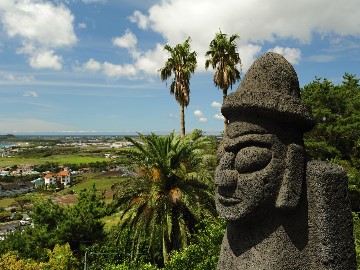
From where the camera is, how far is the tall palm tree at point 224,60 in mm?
25016

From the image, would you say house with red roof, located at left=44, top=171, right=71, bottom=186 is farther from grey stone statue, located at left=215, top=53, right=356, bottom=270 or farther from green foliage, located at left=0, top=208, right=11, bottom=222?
grey stone statue, located at left=215, top=53, right=356, bottom=270

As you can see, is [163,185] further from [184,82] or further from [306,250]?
[184,82]

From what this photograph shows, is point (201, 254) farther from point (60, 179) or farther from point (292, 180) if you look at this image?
point (60, 179)

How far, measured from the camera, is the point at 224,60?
25328 millimetres

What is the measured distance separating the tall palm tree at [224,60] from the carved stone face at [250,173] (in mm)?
20510

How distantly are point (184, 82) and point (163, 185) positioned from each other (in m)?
12.6

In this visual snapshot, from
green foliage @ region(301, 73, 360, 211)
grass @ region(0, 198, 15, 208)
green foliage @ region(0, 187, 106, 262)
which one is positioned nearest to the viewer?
green foliage @ region(0, 187, 106, 262)

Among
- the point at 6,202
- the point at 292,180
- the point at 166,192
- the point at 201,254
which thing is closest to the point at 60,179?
the point at 6,202

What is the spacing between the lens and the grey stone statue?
4.48 metres

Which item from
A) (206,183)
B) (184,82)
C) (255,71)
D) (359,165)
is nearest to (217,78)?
(184,82)

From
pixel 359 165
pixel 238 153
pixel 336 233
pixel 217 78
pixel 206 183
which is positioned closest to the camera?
pixel 336 233

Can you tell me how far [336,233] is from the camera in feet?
14.6

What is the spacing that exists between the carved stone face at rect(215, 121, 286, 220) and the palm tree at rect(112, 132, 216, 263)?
9.29 m

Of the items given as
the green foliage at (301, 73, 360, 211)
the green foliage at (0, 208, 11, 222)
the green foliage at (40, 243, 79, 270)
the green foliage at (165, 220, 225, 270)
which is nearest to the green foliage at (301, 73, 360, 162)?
the green foliage at (301, 73, 360, 211)
